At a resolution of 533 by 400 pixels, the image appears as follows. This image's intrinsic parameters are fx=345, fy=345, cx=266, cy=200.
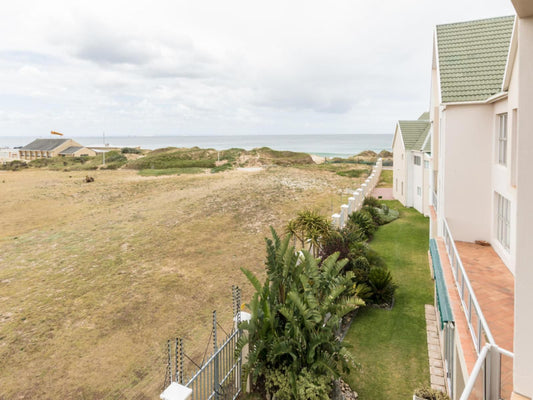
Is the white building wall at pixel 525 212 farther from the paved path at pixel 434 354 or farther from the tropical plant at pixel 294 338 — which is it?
the paved path at pixel 434 354

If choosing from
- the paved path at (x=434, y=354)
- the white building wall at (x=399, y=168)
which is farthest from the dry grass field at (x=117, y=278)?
the paved path at (x=434, y=354)

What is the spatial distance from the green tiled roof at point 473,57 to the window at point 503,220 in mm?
3289

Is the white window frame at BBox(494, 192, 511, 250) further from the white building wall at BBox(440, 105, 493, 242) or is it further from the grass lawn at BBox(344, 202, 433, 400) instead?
the grass lawn at BBox(344, 202, 433, 400)

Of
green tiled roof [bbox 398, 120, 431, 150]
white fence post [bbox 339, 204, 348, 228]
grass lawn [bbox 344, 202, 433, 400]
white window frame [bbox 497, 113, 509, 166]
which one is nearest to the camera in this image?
grass lawn [bbox 344, 202, 433, 400]

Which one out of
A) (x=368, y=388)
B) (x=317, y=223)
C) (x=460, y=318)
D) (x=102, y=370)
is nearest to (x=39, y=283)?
(x=102, y=370)

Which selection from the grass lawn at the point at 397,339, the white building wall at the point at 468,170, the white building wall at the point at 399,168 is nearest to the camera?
the grass lawn at the point at 397,339

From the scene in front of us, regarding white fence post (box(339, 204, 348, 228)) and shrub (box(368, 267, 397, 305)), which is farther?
white fence post (box(339, 204, 348, 228))

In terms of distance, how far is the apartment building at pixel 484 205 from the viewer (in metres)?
3.77

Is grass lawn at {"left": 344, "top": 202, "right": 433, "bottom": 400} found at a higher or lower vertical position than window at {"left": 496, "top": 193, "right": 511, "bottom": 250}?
lower

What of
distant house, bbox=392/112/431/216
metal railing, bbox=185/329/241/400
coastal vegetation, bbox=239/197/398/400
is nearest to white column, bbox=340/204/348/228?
distant house, bbox=392/112/431/216

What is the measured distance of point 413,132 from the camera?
2656cm

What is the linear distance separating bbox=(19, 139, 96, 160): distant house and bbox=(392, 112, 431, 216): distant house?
82484mm

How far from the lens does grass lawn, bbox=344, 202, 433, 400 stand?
8.29 meters

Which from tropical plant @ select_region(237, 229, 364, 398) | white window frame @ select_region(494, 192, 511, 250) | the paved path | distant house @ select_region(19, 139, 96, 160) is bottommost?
the paved path
